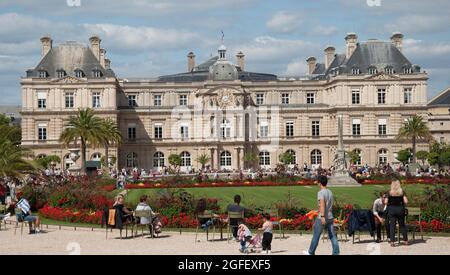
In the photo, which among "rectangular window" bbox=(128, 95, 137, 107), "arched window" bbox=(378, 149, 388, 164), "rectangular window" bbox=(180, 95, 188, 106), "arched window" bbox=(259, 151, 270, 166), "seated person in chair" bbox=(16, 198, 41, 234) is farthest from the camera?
"rectangular window" bbox=(128, 95, 137, 107)

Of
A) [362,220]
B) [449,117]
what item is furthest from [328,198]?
[449,117]

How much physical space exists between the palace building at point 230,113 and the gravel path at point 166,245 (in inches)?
2211

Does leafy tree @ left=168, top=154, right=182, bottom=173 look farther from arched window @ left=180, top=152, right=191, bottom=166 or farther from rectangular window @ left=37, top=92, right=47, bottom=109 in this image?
rectangular window @ left=37, top=92, right=47, bottom=109

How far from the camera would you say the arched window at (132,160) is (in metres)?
84.1

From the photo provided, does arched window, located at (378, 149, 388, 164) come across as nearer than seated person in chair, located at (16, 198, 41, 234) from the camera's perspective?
No

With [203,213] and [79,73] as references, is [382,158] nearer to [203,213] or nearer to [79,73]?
[79,73]

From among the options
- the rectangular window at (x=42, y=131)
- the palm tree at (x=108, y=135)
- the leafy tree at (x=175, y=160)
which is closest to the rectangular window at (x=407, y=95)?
the leafy tree at (x=175, y=160)

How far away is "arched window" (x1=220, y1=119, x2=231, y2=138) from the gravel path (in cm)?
5798

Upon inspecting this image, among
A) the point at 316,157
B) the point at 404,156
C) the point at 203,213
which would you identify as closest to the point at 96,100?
the point at 316,157

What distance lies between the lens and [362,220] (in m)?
23.1


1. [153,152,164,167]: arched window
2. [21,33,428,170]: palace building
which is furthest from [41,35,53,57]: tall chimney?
[153,152,164,167]: arched window

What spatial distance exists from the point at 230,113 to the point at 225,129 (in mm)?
1893

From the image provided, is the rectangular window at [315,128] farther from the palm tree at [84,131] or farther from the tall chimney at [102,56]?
the palm tree at [84,131]

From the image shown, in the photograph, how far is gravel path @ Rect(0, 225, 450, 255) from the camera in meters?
21.0
